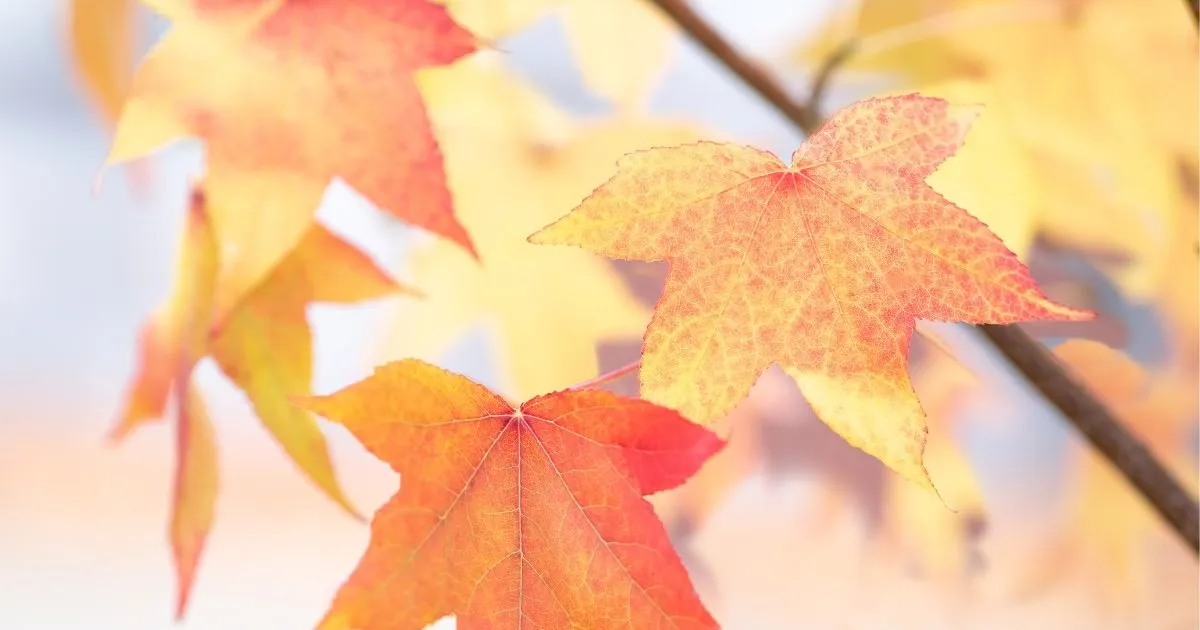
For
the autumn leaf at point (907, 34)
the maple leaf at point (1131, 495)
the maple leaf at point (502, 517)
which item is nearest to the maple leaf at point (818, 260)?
the maple leaf at point (502, 517)

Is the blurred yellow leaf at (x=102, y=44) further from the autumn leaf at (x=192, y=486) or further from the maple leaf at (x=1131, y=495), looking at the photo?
the maple leaf at (x=1131, y=495)

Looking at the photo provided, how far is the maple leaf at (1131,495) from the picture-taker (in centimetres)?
46

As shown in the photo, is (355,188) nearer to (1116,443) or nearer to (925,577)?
(1116,443)

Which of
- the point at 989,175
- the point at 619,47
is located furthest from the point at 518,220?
the point at 989,175

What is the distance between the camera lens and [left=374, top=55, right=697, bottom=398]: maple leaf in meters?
0.36

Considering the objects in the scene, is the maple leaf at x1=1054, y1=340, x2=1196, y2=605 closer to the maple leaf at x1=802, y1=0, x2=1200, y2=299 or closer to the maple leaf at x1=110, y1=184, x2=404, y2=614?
the maple leaf at x1=802, y1=0, x2=1200, y2=299

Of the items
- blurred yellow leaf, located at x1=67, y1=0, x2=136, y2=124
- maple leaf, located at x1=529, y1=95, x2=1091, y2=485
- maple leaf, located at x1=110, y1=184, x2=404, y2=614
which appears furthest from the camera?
blurred yellow leaf, located at x1=67, y1=0, x2=136, y2=124

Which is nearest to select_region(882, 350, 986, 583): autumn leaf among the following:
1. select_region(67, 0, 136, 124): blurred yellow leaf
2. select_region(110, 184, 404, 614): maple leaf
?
select_region(110, 184, 404, 614): maple leaf

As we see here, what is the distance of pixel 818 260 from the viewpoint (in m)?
0.16

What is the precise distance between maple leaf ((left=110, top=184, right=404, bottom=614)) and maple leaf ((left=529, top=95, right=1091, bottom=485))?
122 millimetres

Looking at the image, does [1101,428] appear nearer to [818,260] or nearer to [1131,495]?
[818,260]

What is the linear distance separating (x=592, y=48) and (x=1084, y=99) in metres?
0.18

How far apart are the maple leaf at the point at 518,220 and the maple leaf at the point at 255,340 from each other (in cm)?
9

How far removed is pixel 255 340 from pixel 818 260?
0.18 m
